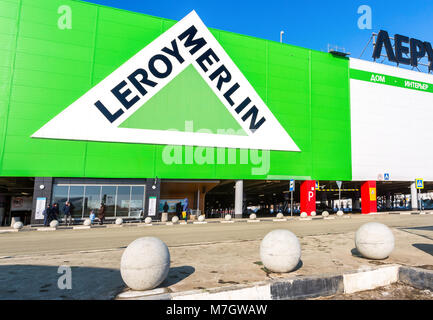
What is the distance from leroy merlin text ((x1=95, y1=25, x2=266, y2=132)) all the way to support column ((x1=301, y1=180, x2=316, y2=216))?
9.13m

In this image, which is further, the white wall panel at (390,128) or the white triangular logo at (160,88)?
the white wall panel at (390,128)

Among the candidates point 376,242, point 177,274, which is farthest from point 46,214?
point 376,242

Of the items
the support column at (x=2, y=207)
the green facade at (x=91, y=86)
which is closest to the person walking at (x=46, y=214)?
the green facade at (x=91, y=86)

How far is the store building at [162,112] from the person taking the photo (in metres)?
21.1

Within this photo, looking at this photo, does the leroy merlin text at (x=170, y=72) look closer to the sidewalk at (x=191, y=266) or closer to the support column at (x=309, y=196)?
the support column at (x=309, y=196)

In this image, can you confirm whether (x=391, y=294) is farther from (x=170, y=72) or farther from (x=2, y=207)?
(x=2, y=207)

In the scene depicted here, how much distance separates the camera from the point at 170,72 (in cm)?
2452

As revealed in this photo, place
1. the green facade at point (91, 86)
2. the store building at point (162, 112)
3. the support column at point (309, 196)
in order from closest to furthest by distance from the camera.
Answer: the green facade at point (91, 86)
the store building at point (162, 112)
the support column at point (309, 196)

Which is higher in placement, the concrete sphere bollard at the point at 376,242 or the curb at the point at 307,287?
the concrete sphere bollard at the point at 376,242

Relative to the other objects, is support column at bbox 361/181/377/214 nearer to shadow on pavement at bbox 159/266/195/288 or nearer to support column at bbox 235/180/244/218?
support column at bbox 235/180/244/218

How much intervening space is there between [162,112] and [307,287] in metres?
21.2

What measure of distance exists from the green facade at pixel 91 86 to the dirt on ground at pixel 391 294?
20245 mm

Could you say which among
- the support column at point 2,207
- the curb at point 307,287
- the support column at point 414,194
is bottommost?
the support column at point 2,207

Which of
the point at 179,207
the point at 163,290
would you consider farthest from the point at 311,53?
the point at 163,290
